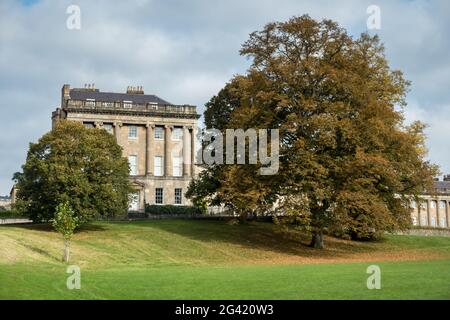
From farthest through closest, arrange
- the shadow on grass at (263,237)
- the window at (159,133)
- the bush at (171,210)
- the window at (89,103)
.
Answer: the window at (159,133), the window at (89,103), the bush at (171,210), the shadow on grass at (263,237)

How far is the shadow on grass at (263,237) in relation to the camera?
Answer: 46250 mm

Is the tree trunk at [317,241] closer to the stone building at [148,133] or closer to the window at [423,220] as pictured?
the stone building at [148,133]

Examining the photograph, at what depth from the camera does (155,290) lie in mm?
19938

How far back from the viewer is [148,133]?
251 ft

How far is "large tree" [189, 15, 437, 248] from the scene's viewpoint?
139 feet

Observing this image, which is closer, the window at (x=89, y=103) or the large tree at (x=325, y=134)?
the large tree at (x=325, y=134)

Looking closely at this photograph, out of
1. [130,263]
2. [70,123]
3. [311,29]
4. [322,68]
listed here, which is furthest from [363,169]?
[70,123]

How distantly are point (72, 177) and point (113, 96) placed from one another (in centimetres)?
3338

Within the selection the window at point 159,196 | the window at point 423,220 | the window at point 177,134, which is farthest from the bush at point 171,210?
the window at point 423,220

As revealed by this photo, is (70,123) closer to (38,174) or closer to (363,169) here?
(38,174)

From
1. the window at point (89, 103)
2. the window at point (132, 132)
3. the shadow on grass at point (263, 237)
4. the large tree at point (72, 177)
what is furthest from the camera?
the window at point (132, 132)

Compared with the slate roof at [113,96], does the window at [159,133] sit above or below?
below

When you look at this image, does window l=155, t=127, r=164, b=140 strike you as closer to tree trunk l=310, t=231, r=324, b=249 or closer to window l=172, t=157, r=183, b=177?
window l=172, t=157, r=183, b=177

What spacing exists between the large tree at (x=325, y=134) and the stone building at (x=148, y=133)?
29.2m
